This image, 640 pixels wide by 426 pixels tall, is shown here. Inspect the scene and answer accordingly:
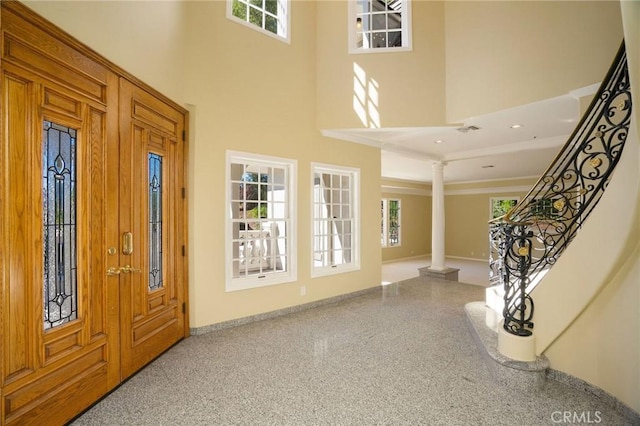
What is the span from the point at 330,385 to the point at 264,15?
438cm

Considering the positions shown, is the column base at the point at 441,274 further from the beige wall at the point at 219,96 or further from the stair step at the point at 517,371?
the stair step at the point at 517,371

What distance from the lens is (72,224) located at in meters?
2.04

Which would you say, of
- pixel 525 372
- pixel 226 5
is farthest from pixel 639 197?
pixel 226 5

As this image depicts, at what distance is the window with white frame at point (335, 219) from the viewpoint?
468 centimetres

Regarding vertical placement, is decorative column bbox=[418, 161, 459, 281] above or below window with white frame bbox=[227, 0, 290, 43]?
below

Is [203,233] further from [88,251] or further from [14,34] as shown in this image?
[14,34]

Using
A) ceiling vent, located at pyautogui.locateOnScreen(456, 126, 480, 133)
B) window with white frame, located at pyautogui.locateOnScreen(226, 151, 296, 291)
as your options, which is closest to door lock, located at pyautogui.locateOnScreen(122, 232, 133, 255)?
window with white frame, located at pyautogui.locateOnScreen(226, 151, 296, 291)

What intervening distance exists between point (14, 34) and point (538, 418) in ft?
12.8

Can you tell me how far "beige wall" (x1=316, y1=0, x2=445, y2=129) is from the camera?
13.9 feet

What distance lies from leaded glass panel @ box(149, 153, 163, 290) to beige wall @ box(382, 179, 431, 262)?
8319mm

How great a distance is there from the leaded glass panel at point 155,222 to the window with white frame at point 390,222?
8.46 metres

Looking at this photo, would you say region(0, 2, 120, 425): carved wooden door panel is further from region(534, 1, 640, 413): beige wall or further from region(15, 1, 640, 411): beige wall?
region(534, 1, 640, 413): beige wall

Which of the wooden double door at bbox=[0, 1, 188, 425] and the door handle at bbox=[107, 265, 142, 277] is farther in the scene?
the door handle at bbox=[107, 265, 142, 277]

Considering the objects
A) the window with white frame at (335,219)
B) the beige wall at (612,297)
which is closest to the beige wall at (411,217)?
the window with white frame at (335,219)
